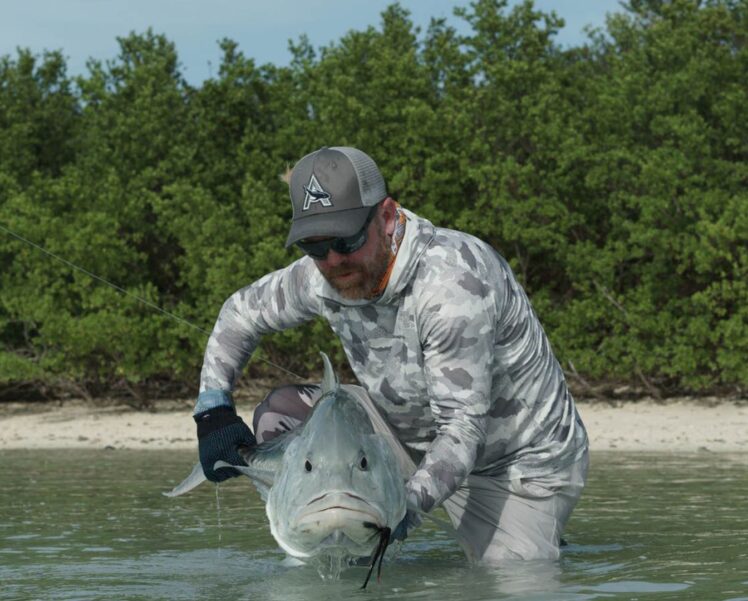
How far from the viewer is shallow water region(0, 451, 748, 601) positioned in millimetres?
5727

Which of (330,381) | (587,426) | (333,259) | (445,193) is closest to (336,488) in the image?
(330,381)

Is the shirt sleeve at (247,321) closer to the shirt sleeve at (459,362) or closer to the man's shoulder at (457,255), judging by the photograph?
the man's shoulder at (457,255)

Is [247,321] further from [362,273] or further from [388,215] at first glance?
[388,215]

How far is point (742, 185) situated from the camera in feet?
62.2

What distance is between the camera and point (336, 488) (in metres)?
4.36

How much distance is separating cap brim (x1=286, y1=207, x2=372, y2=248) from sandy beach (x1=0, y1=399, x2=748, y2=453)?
1030 cm

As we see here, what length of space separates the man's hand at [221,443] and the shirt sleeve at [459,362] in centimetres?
85

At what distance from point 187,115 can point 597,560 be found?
58.8 feet

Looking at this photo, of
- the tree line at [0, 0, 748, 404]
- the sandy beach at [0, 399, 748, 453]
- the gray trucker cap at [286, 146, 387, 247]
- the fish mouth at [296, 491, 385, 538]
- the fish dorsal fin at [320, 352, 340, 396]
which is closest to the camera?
the fish mouth at [296, 491, 385, 538]

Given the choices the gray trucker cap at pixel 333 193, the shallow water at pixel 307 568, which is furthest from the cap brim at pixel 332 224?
the shallow water at pixel 307 568

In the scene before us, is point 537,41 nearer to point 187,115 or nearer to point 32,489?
point 187,115

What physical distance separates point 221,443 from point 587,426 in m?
11.6

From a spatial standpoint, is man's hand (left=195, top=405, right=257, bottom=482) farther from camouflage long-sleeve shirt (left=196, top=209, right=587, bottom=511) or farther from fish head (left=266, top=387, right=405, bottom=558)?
fish head (left=266, top=387, right=405, bottom=558)

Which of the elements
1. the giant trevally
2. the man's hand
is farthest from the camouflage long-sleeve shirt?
the giant trevally
